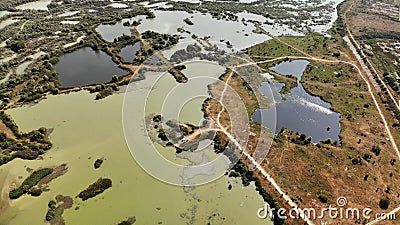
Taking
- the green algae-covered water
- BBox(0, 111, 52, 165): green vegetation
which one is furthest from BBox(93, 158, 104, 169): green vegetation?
BBox(0, 111, 52, 165): green vegetation

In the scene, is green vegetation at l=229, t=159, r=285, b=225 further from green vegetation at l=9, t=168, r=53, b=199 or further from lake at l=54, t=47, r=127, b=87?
lake at l=54, t=47, r=127, b=87

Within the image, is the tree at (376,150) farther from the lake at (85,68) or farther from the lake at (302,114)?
the lake at (85,68)

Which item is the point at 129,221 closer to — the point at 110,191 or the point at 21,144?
the point at 110,191

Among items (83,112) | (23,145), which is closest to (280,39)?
(83,112)

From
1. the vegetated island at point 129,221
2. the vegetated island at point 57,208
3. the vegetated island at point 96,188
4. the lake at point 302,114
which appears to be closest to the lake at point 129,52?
the lake at point 302,114

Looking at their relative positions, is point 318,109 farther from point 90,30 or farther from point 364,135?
point 90,30
